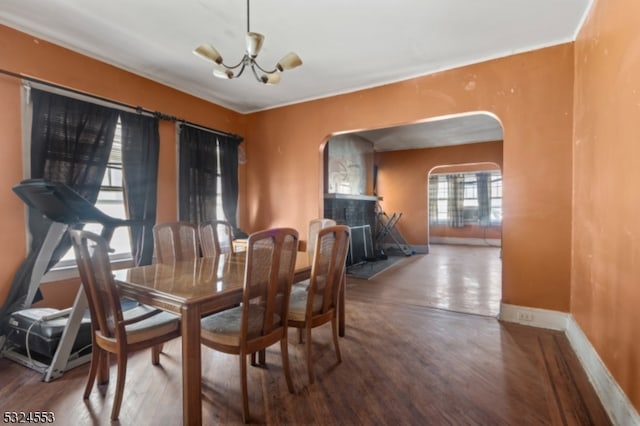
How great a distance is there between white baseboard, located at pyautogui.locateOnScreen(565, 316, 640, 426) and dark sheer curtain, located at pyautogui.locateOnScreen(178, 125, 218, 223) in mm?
4110

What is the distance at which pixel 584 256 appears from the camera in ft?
7.93

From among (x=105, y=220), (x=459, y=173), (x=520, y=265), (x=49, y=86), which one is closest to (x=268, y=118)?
(x=49, y=86)

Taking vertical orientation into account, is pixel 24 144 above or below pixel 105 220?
above

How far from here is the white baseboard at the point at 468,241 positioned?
888 centimetres

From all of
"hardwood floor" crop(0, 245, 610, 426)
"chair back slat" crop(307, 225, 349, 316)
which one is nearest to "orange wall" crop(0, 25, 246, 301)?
"hardwood floor" crop(0, 245, 610, 426)

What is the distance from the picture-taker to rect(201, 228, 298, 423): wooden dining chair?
167cm

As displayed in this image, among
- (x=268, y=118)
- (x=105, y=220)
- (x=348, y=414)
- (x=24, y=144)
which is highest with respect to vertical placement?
(x=268, y=118)

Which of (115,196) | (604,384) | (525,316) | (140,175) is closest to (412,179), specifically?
(525,316)

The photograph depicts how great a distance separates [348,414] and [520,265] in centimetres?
232

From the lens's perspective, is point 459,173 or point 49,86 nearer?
point 49,86

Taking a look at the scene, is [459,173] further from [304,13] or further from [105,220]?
[105,220]

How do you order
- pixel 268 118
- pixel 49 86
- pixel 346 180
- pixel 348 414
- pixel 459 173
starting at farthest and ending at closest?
pixel 459 173
pixel 346 180
pixel 268 118
pixel 49 86
pixel 348 414

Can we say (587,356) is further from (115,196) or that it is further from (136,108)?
(136,108)

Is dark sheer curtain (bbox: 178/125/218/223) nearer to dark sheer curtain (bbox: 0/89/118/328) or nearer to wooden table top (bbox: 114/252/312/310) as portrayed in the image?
dark sheer curtain (bbox: 0/89/118/328)
